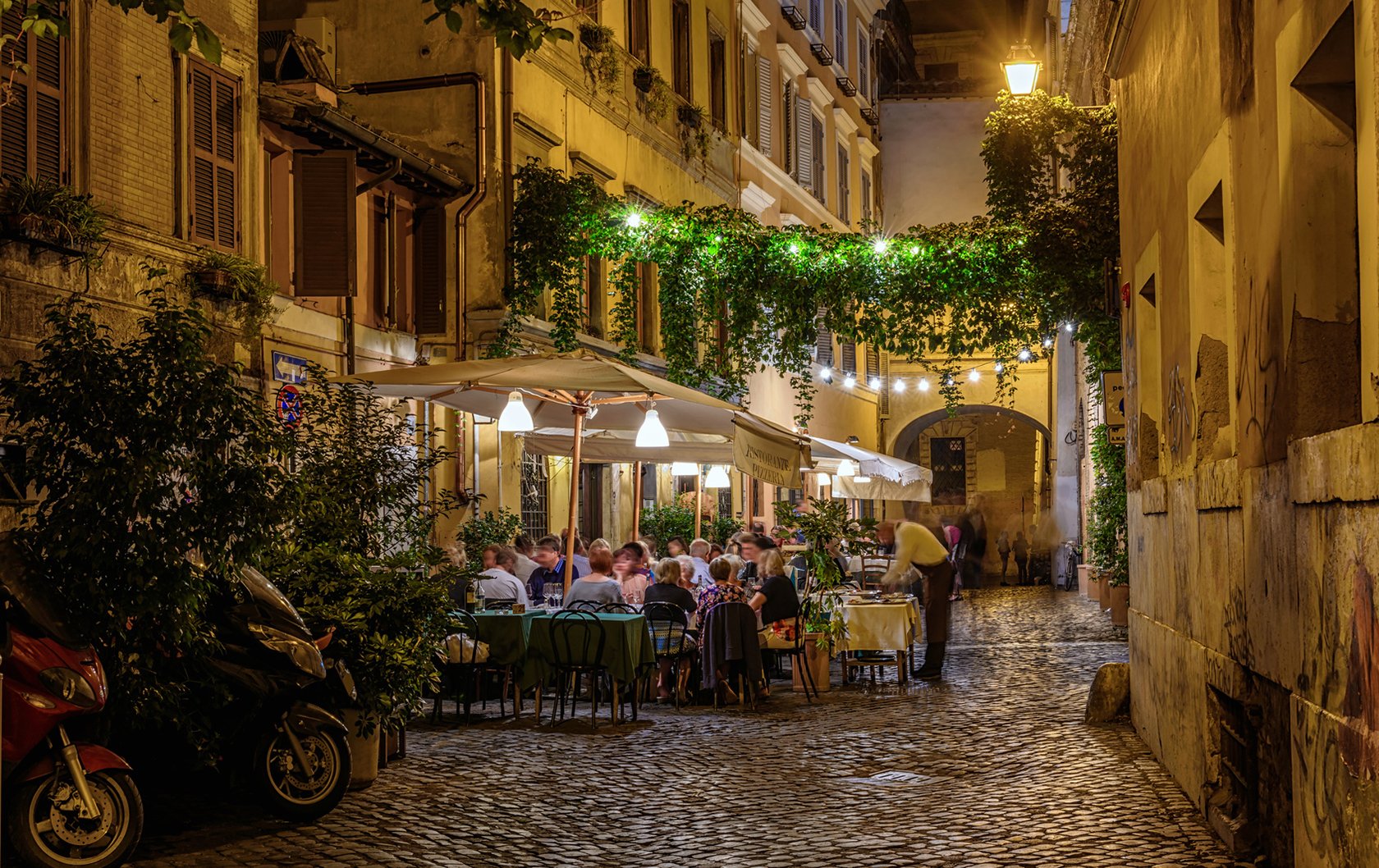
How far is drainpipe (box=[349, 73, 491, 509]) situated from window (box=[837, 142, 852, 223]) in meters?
16.9

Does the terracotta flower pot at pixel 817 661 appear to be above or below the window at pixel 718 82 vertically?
below

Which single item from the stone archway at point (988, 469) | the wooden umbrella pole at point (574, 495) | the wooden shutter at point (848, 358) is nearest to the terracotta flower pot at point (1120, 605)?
the wooden umbrella pole at point (574, 495)

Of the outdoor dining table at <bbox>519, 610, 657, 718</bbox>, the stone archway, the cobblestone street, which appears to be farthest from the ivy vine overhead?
the stone archway

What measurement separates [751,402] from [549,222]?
30.9 feet

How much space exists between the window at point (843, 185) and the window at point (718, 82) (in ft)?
27.5

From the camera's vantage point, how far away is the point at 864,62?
1431 inches

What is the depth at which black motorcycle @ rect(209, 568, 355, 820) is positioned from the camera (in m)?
7.42

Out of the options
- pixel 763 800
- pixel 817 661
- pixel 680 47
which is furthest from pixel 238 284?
pixel 680 47

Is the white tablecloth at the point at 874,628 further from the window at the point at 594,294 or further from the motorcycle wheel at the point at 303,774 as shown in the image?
the window at the point at 594,294

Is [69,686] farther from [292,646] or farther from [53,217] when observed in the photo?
[53,217]

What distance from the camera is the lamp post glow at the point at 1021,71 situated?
49.2 ft

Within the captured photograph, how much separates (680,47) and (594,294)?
16.5ft

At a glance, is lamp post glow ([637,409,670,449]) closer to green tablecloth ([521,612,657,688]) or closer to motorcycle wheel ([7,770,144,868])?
green tablecloth ([521,612,657,688])

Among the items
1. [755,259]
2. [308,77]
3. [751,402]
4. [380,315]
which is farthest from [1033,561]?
[308,77]
